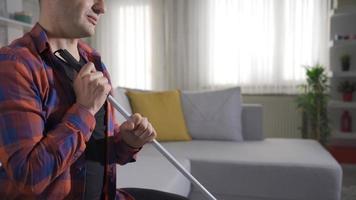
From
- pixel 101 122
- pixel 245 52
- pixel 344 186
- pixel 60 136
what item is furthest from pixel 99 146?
pixel 245 52

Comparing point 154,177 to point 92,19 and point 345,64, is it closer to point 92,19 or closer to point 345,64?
point 92,19

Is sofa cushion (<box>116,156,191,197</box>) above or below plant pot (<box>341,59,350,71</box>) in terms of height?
below

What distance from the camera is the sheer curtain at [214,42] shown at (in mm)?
3639

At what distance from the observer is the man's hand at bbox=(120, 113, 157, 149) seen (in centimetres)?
74

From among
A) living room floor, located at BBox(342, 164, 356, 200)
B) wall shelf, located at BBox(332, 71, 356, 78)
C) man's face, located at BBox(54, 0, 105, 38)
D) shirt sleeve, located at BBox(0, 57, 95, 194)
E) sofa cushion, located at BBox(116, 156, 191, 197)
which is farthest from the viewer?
wall shelf, located at BBox(332, 71, 356, 78)

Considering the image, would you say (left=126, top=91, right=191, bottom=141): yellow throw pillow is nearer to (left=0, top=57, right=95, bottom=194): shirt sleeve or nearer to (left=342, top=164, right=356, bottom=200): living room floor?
(left=342, top=164, right=356, bottom=200): living room floor

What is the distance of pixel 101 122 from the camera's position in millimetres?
778

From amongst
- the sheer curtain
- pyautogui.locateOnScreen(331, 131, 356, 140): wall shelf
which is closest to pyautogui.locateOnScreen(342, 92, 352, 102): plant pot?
pyautogui.locateOnScreen(331, 131, 356, 140): wall shelf

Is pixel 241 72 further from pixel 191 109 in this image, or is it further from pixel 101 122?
pixel 101 122

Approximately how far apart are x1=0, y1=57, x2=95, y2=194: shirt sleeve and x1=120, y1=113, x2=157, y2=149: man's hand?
168 mm

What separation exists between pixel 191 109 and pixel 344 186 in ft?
4.51

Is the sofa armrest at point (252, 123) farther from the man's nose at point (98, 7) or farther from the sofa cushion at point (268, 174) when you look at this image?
the man's nose at point (98, 7)

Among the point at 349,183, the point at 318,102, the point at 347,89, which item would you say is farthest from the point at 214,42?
the point at 349,183

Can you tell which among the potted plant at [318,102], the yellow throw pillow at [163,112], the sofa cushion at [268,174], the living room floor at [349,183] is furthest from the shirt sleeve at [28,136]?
the potted plant at [318,102]
